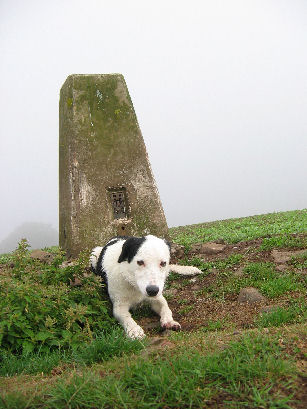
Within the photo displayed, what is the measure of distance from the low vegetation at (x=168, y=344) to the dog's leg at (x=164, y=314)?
153 millimetres

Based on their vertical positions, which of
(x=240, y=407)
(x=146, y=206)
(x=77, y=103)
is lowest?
(x=240, y=407)

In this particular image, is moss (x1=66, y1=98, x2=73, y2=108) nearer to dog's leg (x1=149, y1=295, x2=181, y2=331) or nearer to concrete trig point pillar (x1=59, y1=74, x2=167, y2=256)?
concrete trig point pillar (x1=59, y1=74, x2=167, y2=256)

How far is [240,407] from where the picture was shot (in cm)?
286

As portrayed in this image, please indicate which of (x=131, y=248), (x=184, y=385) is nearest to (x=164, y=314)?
(x=131, y=248)

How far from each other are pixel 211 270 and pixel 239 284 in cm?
92

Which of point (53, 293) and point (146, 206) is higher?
point (146, 206)

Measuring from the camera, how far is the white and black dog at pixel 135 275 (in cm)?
534

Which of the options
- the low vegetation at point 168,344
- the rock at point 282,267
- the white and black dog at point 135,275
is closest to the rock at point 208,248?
the low vegetation at point 168,344

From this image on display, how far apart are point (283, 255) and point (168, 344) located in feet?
14.8

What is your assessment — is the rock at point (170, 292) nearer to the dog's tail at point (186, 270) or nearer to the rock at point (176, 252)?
the dog's tail at point (186, 270)

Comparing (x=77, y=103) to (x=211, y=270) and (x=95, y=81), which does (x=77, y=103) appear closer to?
(x=95, y=81)

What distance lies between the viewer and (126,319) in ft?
19.1

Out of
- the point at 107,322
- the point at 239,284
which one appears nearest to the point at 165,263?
the point at 107,322

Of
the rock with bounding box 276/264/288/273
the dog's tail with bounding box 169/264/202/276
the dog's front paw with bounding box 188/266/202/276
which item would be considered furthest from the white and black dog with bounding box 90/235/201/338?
the rock with bounding box 276/264/288/273
